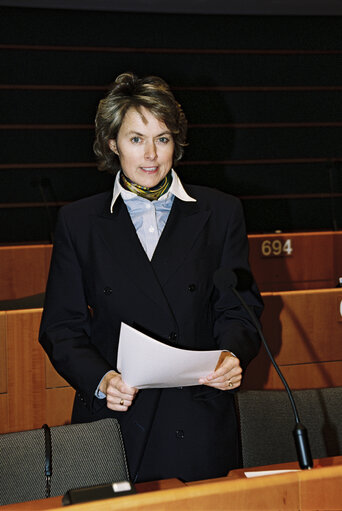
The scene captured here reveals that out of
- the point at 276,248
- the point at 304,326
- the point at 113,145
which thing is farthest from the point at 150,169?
the point at 276,248

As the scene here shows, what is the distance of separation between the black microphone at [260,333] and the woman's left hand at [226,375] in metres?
0.20

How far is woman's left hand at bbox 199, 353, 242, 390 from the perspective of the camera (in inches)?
60.3

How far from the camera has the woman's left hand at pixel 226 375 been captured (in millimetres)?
1532

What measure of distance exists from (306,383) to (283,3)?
4.57m

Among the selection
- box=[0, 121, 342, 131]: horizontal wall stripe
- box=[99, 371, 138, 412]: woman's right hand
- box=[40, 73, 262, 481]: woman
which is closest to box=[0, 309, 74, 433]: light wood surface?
box=[40, 73, 262, 481]: woman

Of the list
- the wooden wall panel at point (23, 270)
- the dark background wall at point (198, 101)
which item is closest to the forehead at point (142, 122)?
the wooden wall panel at point (23, 270)

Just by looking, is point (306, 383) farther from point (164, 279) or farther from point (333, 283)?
point (333, 283)

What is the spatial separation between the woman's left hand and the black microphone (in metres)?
0.20

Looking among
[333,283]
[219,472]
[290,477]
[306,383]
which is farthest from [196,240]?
[333,283]

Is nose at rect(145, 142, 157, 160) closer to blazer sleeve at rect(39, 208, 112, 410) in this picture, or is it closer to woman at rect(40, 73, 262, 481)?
woman at rect(40, 73, 262, 481)

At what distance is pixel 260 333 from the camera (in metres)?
1.25

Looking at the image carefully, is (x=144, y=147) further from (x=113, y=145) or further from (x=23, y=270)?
(x=23, y=270)

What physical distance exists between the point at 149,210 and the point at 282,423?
742mm

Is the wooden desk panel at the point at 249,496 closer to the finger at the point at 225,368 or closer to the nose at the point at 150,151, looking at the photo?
the finger at the point at 225,368
